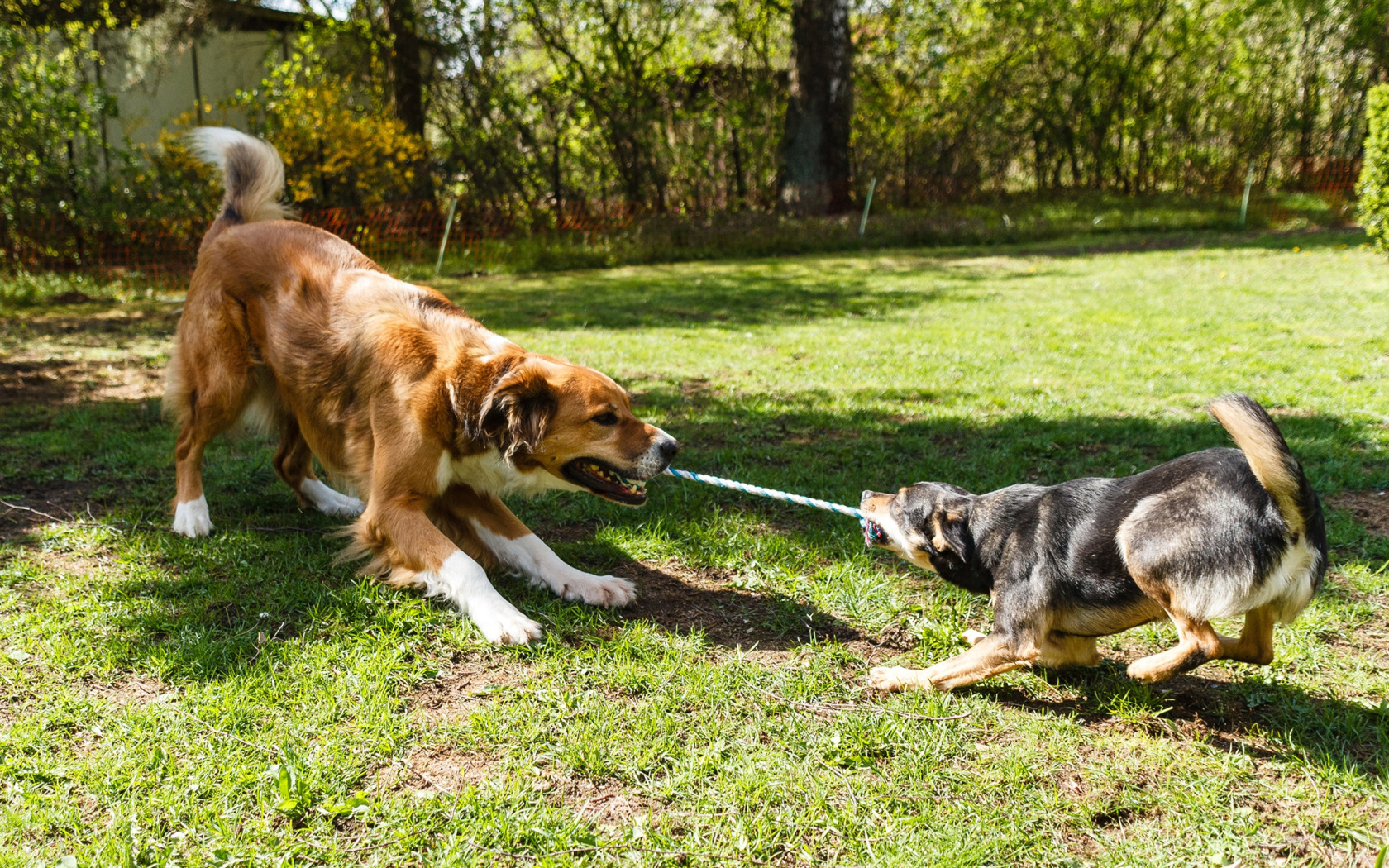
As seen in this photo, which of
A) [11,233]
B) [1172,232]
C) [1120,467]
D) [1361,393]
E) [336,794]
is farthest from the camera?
[1172,232]

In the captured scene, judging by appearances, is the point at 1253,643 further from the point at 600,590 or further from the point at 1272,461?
the point at 600,590

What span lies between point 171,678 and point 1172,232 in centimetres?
2199

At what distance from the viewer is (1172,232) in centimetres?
2006

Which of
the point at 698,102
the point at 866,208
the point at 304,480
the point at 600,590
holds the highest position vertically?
Answer: the point at 698,102

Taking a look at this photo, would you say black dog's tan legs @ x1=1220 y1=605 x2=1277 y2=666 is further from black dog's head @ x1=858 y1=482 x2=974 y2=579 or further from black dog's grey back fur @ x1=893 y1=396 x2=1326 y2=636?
black dog's head @ x1=858 y1=482 x2=974 y2=579

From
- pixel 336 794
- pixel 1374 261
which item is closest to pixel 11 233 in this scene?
pixel 336 794

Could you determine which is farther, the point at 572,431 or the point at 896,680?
the point at 572,431

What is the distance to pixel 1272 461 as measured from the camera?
2658 mm

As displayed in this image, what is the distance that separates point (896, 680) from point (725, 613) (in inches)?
35.9

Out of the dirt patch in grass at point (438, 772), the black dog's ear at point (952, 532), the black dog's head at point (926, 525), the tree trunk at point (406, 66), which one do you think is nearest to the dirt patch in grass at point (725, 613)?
the black dog's head at point (926, 525)

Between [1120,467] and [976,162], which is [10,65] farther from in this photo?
[976,162]

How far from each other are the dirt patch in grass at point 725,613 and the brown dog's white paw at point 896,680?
1.11 feet

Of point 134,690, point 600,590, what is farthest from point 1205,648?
point 134,690

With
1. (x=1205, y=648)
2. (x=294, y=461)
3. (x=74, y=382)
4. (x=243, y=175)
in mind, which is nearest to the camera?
(x=1205, y=648)
